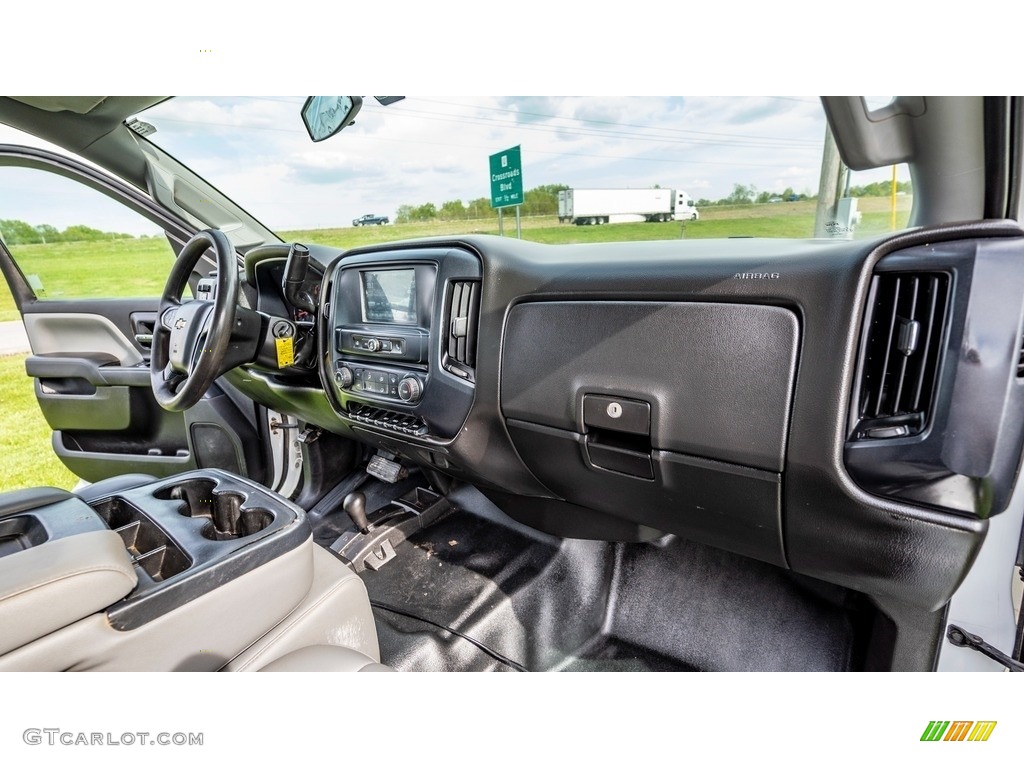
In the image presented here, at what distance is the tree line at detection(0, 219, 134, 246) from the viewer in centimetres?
175

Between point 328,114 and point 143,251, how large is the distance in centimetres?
99

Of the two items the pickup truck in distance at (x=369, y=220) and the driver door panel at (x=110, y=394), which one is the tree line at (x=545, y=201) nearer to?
the pickup truck in distance at (x=369, y=220)

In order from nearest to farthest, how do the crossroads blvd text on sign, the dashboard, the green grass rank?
the dashboard
the crossroads blvd text on sign
the green grass

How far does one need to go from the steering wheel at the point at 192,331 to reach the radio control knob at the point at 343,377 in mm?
311

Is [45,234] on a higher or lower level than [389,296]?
higher

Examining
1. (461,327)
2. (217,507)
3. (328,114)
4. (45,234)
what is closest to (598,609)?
(461,327)

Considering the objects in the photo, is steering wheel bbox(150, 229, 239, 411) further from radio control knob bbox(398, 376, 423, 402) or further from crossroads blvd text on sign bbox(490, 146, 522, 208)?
crossroads blvd text on sign bbox(490, 146, 522, 208)

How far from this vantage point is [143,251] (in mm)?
2010

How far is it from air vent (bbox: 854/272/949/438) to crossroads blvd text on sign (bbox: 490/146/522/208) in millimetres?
916

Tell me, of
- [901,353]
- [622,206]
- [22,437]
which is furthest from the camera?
[22,437]

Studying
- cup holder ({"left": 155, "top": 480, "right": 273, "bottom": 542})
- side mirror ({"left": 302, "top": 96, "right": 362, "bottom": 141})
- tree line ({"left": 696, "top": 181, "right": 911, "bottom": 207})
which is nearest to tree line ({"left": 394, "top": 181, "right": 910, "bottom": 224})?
tree line ({"left": 696, "top": 181, "right": 911, "bottom": 207})

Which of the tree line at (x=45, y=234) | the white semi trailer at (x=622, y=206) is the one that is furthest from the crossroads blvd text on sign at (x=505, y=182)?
the tree line at (x=45, y=234)

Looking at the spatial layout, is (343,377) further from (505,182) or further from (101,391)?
(101,391)
